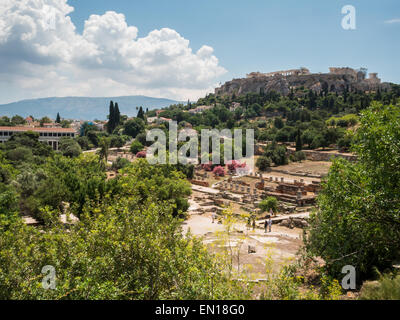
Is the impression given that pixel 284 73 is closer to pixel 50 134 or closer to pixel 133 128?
pixel 133 128

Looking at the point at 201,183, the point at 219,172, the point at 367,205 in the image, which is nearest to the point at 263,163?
the point at 219,172

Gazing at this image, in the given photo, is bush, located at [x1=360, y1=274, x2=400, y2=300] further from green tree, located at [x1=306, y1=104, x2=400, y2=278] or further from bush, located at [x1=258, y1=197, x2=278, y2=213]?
bush, located at [x1=258, y1=197, x2=278, y2=213]

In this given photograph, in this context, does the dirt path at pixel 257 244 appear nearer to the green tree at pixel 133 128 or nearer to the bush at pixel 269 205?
the bush at pixel 269 205

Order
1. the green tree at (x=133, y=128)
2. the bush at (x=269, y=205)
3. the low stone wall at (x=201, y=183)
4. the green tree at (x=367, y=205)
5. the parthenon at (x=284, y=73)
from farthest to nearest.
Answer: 1. the parthenon at (x=284, y=73)
2. the green tree at (x=133, y=128)
3. the low stone wall at (x=201, y=183)
4. the bush at (x=269, y=205)
5. the green tree at (x=367, y=205)

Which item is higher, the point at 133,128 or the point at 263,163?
the point at 133,128

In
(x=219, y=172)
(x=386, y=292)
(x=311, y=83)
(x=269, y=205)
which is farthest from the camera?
(x=311, y=83)

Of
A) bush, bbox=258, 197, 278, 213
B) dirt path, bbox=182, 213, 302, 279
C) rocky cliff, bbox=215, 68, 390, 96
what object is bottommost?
bush, bbox=258, 197, 278, 213

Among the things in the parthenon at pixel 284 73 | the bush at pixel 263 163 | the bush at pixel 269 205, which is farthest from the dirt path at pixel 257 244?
the parthenon at pixel 284 73

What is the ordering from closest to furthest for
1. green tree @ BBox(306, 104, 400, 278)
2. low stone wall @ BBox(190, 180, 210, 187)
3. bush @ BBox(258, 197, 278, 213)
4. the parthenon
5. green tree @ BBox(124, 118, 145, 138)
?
green tree @ BBox(306, 104, 400, 278) → bush @ BBox(258, 197, 278, 213) → low stone wall @ BBox(190, 180, 210, 187) → green tree @ BBox(124, 118, 145, 138) → the parthenon

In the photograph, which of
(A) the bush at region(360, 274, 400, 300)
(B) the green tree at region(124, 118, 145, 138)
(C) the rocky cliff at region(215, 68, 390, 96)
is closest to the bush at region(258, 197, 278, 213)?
(A) the bush at region(360, 274, 400, 300)

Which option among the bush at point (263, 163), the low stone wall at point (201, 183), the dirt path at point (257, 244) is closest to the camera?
the dirt path at point (257, 244)

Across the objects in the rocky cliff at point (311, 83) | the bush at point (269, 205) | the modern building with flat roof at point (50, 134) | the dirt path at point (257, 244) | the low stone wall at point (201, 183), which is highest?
the rocky cliff at point (311, 83)

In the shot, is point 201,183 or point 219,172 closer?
point 201,183
